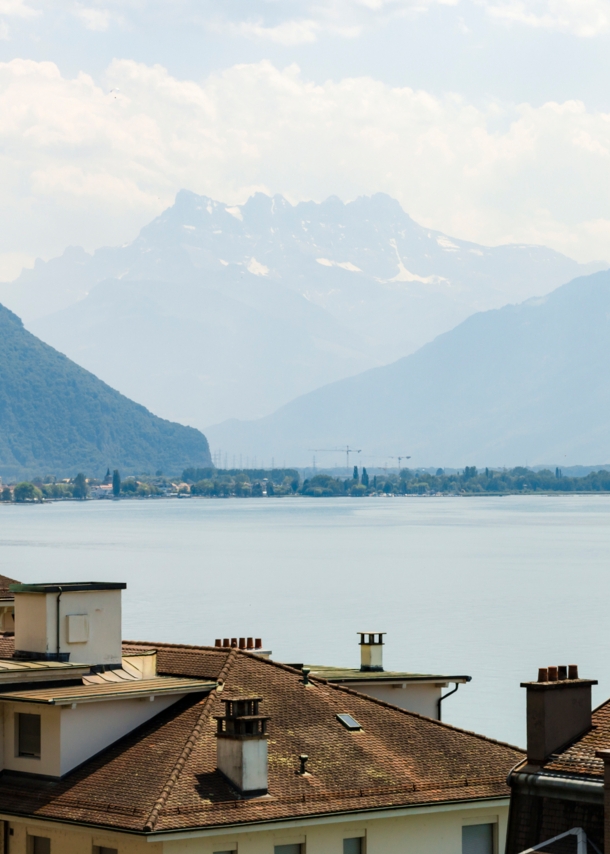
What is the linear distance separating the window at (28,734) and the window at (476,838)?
5.03m

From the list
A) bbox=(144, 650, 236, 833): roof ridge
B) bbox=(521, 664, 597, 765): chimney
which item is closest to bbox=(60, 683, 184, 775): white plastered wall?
bbox=(144, 650, 236, 833): roof ridge

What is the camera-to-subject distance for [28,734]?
1720 centimetres

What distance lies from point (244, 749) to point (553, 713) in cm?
378

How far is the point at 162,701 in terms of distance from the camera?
17641mm

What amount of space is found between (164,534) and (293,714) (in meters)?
183

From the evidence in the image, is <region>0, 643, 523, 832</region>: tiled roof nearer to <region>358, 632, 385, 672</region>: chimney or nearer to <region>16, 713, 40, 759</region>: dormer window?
<region>16, 713, 40, 759</region>: dormer window

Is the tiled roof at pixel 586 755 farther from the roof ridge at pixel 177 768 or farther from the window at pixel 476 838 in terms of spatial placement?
the window at pixel 476 838

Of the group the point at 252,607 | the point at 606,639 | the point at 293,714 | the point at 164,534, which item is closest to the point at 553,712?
the point at 293,714

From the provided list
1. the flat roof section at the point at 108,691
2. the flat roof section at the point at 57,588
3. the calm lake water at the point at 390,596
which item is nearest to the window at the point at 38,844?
the flat roof section at the point at 108,691

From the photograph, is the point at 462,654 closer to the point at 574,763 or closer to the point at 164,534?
the point at 574,763

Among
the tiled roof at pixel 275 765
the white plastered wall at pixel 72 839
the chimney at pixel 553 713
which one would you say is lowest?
the white plastered wall at pixel 72 839

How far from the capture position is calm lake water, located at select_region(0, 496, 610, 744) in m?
64.6

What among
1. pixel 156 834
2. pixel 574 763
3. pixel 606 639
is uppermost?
pixel 574 763

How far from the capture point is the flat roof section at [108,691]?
16.6 meters
